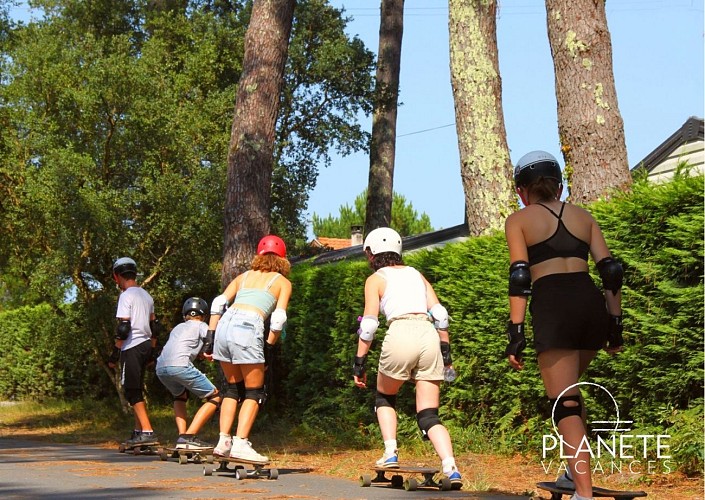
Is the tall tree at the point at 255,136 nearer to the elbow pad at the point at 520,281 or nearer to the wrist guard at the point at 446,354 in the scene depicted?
the wrist guard at the point at 446,354

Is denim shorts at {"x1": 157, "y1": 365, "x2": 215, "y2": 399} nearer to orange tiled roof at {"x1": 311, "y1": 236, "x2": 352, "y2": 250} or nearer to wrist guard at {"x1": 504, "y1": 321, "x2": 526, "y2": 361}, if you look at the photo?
wrist guard at {"x1": 504, "y1": 321, "x2": 526, "y2": 361}

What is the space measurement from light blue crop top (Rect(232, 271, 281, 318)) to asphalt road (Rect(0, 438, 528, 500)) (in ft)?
4.73

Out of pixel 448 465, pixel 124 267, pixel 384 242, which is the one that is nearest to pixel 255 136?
pixel 124 267

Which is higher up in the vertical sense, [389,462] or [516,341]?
[516,341]

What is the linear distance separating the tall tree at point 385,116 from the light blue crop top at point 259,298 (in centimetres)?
1410

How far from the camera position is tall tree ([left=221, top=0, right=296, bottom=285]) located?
14.8 m

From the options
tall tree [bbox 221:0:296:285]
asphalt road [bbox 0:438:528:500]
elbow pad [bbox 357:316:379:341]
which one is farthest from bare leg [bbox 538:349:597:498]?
tall tree [bbox 221:0:296:285]

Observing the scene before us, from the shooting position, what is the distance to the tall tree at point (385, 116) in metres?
24.3

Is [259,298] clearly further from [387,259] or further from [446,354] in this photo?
[446,354]

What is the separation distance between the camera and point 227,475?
31.5 ft

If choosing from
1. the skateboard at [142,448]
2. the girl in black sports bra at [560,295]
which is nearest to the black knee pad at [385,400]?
the girl in black sports bra at [560,295]

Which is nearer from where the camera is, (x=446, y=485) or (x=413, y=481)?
(x=446, y=485)

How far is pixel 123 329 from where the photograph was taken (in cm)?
1261

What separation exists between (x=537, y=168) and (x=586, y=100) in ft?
18.4
